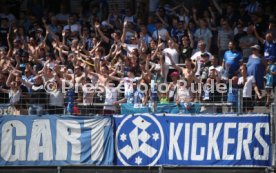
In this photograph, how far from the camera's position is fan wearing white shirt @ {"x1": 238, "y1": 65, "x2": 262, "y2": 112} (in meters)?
17.5

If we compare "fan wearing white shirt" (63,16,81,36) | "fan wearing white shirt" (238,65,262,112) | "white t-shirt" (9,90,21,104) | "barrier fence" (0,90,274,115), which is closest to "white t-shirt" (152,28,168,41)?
"fan wearing white shirt" (63,16,81,36)

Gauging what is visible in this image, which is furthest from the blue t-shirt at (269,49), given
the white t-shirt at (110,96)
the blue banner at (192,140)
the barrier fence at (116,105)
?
the white t-shirt at (110,96)

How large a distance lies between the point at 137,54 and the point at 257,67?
3.43 m

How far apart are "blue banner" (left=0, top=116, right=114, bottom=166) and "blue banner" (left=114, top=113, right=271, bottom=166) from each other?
17.0 inches

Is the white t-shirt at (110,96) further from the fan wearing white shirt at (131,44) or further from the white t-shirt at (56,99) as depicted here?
the fan wearing white shirt at (131,44)

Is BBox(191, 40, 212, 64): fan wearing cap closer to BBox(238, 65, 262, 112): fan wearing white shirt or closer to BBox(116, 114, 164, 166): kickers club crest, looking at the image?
BBox(238, 65, 262, 112): fan wearing white shirt

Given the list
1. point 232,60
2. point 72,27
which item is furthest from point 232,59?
point 72,27

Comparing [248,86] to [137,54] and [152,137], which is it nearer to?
[152,137]

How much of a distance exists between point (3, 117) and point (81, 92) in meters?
1.90

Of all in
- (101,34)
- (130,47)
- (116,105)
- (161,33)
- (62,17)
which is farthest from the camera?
(62,17)

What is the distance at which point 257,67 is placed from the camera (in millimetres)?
20109

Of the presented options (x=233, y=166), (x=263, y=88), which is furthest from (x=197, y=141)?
(x=263, y=88)

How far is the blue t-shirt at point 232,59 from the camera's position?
20.8 metres

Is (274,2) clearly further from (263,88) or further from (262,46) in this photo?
(263,88)
